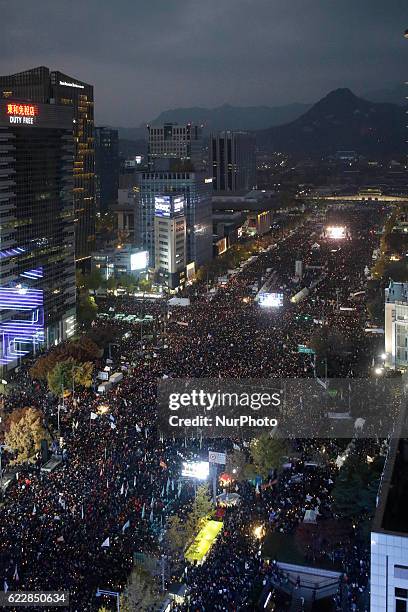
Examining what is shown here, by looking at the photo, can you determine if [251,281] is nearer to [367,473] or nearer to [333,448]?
[333,448]

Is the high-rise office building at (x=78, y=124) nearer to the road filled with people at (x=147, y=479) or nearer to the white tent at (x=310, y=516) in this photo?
the road filled with people at (x=147, y=479)

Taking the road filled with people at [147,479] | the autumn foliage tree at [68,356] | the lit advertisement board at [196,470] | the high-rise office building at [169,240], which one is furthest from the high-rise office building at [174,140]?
the lit advertisement board at [196,470]

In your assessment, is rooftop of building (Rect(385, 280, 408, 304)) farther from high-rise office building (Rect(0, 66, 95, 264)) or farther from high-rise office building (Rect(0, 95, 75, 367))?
high-rise office building (Rect(0, 66, 95, 264))

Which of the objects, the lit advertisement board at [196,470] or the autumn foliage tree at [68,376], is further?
the autumn foliage tree at [68,376]

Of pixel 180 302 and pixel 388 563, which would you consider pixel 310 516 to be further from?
pixel 180 302

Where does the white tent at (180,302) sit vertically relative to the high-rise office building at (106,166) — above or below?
below

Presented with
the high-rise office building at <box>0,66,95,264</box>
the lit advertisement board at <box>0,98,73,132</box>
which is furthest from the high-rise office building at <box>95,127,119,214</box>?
the lit advertisement board at <box>0,98,73,132</box>
